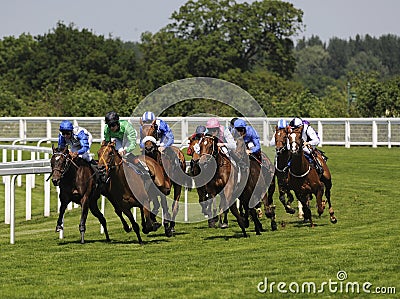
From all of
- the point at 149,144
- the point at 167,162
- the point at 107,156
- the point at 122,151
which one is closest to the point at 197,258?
the point at 107,156

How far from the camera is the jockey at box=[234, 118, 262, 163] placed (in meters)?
13.5

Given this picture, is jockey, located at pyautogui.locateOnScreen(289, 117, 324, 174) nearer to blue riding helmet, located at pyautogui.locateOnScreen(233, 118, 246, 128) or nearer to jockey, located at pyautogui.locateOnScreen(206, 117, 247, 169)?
blue riding helmet, located at pyautogui.locateOnScreen(233, 118, 246, 128)

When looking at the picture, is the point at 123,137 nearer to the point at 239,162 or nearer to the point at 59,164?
the point at 59,164

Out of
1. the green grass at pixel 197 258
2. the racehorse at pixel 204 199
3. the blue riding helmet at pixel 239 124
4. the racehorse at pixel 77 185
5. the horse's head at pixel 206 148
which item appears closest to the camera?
the green grass at pixel 197 258

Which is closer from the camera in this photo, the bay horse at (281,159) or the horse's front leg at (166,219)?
the horse's front leg at (166,219)

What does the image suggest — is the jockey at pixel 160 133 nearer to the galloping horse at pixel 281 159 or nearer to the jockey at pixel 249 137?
the jockey at pixel 249 137

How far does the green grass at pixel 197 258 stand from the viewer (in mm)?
8555

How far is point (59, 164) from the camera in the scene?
11969 mm

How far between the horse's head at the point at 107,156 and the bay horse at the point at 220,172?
1119mm

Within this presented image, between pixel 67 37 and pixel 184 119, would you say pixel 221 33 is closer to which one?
pixel 67 37

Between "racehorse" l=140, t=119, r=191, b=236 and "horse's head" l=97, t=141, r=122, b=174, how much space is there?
48.6 inches

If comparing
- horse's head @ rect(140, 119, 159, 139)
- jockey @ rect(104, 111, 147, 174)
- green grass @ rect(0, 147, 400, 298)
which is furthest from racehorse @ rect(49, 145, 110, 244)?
horse's head @ rect(140, 119, 159, 139)

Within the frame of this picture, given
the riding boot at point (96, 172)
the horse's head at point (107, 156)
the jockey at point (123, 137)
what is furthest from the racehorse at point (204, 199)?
the riding boot at point (96, 172)

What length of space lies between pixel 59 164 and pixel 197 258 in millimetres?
2441
